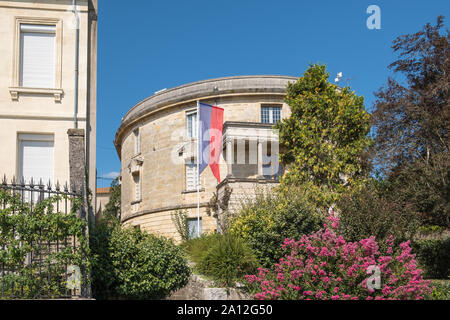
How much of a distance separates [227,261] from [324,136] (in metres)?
8.46

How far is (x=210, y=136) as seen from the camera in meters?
23.7

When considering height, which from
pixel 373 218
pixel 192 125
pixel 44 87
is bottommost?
pixel 373 218

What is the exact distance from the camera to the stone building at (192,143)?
976 inches

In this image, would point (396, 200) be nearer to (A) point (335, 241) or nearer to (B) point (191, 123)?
(A) point (335, 241)

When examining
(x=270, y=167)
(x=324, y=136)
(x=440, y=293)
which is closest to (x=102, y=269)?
(x=440, y=293)

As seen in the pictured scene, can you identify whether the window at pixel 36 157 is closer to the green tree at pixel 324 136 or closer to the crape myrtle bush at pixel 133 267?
the crape myrtle bush at pixel 133 267

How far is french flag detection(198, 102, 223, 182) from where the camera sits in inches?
915

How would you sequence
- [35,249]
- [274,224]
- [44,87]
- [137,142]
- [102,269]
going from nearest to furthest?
[35,249] → [102,269] → [274,224] → [44,87] → [137,142]

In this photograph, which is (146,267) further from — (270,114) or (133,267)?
(270,114)

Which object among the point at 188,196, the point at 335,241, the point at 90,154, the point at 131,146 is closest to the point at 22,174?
the point at 90,154

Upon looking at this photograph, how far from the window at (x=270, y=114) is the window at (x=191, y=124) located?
3895 millimetres

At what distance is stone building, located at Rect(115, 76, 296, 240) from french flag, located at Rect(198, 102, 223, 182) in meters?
0.46

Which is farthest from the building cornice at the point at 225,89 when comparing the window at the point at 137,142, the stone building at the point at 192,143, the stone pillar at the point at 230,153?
the stone pillar at the point at 230,153

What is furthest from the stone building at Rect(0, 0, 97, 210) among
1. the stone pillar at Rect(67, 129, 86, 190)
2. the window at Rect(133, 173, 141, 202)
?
the window at Rect(133, 173, 141, 202)
